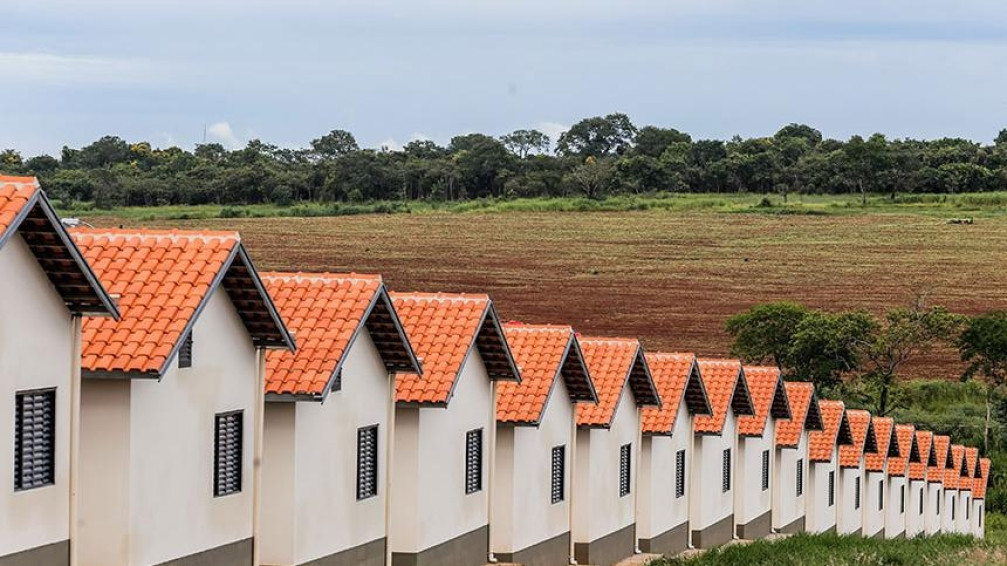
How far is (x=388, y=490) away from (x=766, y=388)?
22.4 m

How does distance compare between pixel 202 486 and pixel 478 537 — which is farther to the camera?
pixel 478 537

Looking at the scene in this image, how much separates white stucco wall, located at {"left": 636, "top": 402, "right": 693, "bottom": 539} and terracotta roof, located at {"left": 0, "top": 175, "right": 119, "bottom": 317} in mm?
22597

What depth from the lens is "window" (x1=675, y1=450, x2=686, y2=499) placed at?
139 ft

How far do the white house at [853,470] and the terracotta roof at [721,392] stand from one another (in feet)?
44.2

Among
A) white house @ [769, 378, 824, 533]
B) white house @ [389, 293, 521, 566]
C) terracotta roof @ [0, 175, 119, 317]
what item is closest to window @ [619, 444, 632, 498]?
white house @ [389, 293, 521, 566]

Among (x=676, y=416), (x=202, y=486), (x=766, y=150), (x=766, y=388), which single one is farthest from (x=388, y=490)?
(x=766, y=150)

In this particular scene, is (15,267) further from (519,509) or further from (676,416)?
(676,416)

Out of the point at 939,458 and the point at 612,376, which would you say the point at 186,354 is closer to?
the point at 612,376

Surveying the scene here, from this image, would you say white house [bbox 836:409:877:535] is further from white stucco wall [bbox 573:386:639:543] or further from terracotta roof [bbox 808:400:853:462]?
white stucco wall [bbox 573:386:639:543]

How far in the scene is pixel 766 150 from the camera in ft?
591

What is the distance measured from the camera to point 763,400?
47.9 m

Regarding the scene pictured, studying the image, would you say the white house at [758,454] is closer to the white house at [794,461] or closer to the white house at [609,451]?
the white house at [794,461]

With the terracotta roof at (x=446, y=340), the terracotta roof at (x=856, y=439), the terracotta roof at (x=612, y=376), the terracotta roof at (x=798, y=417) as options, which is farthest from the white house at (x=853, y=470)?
the terracotta roof at (x=446, y=340)

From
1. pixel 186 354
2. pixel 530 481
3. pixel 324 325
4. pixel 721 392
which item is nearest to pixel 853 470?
pixel 721 392
